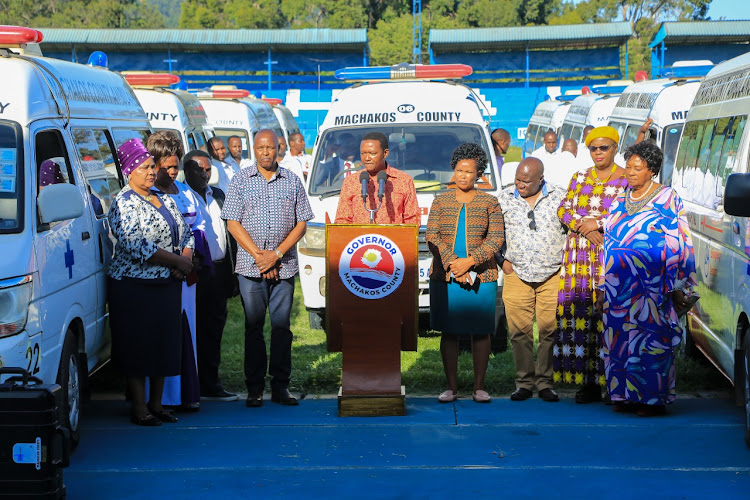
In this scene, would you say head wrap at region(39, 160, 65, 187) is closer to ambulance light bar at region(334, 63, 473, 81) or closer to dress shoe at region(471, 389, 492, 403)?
dress shoe at region(471, 389, 492, 403)

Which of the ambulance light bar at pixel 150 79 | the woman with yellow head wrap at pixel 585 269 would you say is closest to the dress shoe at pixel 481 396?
the woman with yellow head wrap at pixel 585 269

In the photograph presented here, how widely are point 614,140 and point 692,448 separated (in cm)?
236

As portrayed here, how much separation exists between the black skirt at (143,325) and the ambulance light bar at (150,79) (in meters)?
7.32

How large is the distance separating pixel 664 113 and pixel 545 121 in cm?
1240

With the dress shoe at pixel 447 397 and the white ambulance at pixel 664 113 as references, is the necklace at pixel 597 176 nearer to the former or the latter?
the dress shoe at pixel 447 397

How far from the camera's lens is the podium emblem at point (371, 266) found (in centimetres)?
675

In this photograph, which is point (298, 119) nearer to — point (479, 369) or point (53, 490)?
point (479, 369)

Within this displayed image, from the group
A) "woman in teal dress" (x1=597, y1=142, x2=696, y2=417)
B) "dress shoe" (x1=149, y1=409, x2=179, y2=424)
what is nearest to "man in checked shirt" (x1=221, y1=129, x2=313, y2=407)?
"dress shoe" (x1=149, y1=409, x2=179, y2=424)

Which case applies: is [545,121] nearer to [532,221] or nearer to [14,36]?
[532,221]

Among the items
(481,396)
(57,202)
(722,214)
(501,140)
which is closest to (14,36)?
(57,202)

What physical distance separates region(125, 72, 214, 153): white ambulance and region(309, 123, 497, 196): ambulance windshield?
3679 millimetres

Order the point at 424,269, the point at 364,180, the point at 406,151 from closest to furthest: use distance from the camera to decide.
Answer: the point at 364,180 < the point at 424,269 < the point at 406,151

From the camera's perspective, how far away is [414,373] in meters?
8.27

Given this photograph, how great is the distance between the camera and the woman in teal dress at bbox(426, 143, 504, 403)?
23.0ft
